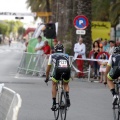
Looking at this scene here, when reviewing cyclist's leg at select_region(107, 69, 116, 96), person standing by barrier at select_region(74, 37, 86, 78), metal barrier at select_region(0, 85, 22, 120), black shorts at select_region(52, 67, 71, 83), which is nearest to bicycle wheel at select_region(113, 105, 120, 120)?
cyclist's leg at select_region(107, 69, 116, 96)

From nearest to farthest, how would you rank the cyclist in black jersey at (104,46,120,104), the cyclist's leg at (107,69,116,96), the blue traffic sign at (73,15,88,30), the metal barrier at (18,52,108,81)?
the cyclist in black jersey at (104,46,120,104) → the cyclist's leg at (107,69,116,96) → the blue traffic sign at (73,15,88,30) → the metal barrier at (18,52,108,81)

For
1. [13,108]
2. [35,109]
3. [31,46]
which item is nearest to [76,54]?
[31,46]

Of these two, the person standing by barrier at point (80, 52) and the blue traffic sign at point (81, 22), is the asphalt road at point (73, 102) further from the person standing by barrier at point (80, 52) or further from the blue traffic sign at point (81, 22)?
the blue traffic sign at point (81, 22)

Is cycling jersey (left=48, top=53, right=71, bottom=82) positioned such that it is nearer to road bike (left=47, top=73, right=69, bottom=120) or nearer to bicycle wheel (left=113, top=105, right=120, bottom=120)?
road bike (left=47, top=73, right=69, bottom=120)

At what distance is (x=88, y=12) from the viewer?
2884 centimetres

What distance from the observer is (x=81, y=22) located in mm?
27734

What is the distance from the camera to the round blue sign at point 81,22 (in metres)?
27.5

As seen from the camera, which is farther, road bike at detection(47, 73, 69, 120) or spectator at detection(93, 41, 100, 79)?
spectator at detection(93, 41, 100, 79)

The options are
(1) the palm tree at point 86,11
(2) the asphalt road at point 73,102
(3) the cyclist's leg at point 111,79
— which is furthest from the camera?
(1) the palm tree at point 86,11

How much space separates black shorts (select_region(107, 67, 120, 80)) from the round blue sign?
15.0m

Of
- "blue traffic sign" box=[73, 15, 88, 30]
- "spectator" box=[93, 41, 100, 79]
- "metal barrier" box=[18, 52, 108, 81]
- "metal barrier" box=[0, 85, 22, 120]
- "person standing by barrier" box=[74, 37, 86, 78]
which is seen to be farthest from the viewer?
"metal barrier" box=[18, 52, 108, 81]

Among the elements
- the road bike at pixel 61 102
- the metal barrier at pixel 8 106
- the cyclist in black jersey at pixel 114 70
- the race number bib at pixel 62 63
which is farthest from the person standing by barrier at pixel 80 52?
the metal barrier at pixel 8 106

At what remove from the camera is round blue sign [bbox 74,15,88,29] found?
27531 mm

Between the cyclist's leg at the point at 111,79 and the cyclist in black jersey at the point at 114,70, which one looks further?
the cyclist's leg at the point at 111,79
